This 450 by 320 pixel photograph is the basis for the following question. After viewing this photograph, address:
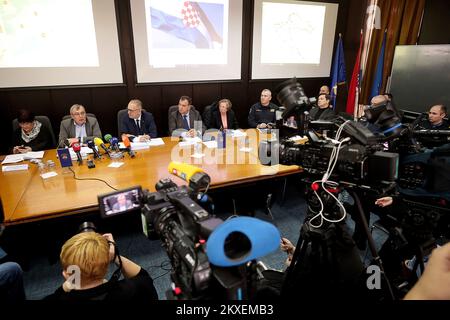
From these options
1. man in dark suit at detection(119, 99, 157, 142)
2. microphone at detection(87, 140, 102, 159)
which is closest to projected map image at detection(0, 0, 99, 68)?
man in dark suit at detection(119, 99, 157, 142)

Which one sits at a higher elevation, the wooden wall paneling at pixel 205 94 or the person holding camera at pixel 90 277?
the wooden wall paneling at pixel 205 94

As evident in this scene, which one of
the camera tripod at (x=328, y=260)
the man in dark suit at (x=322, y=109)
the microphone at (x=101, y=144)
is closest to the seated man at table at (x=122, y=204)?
the camera tripod at (x=328, y=260)

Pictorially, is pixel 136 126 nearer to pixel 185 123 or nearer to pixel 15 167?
pixel 185 123

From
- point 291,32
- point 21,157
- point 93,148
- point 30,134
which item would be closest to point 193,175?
point 93,148

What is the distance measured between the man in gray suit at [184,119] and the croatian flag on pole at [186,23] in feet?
3.52

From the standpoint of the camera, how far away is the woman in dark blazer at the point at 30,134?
3029 millimetres

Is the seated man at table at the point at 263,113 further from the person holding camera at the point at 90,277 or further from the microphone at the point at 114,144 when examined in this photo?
the person holding camera at the point at 90,277

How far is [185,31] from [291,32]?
1.89 metres

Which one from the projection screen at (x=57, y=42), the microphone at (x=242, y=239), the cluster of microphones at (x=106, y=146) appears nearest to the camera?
the microphone at (x=242, y=239)

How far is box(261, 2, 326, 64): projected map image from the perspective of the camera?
15.4 ft

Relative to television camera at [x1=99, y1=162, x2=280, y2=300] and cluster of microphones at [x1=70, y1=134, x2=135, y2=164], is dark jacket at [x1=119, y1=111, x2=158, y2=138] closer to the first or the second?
cluster of microphones at [x1=70, y1=134, x2=135, y2=164]

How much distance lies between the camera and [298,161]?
1.41 m

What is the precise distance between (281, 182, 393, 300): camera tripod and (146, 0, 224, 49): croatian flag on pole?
372 centimetres

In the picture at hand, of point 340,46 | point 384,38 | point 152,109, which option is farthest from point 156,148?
point 384,38
